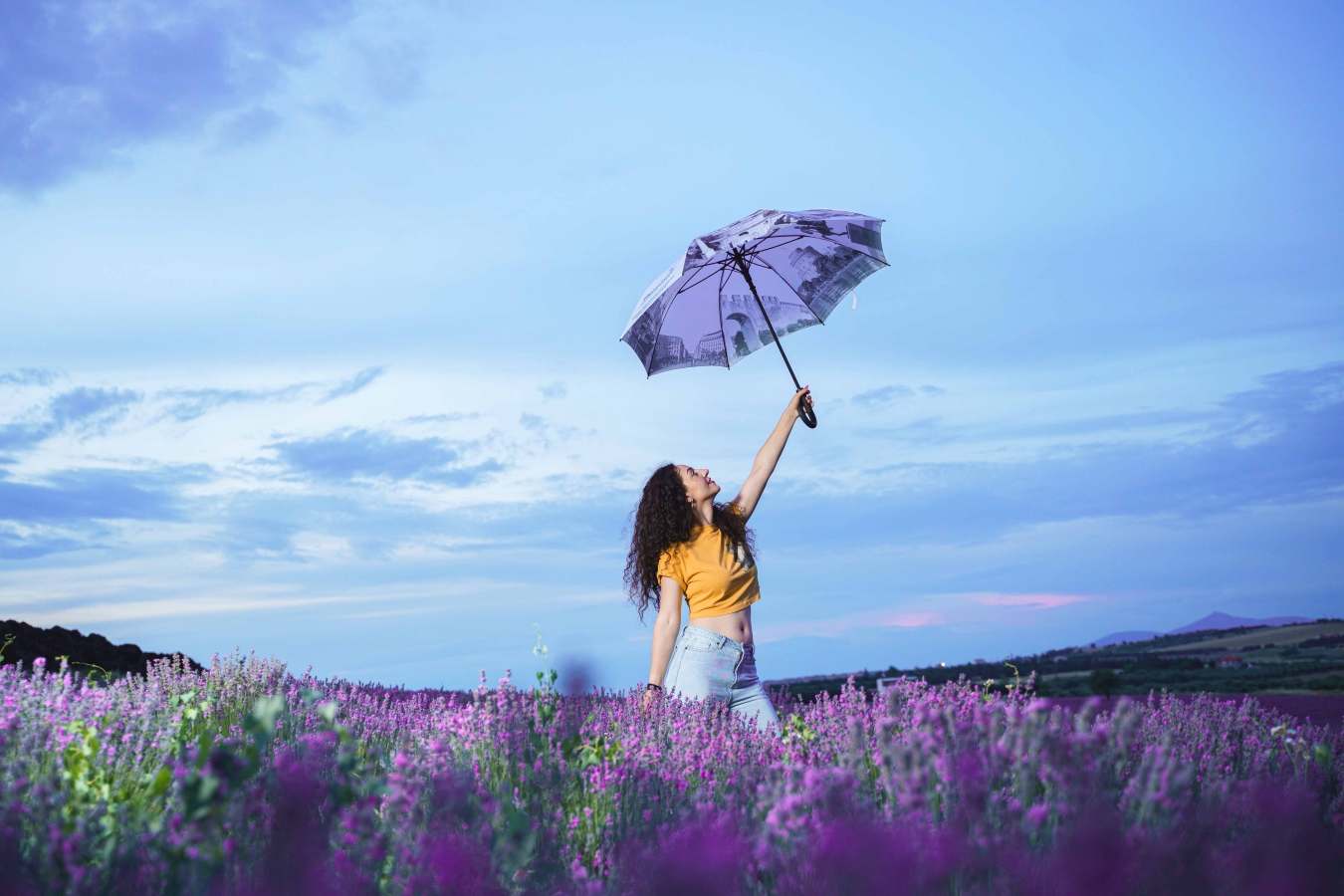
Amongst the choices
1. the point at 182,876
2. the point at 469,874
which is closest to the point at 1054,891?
the point at 469,874

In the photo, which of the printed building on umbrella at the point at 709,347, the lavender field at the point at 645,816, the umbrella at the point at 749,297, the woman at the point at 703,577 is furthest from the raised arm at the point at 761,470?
the lavender field at the point at 645,816

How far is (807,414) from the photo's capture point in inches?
222

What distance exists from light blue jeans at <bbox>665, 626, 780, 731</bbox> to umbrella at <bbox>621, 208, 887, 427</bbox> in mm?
2121

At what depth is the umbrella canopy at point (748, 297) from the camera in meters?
6.46

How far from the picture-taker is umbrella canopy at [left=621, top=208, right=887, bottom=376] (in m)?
6.46

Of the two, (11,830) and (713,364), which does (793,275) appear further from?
(11,830)

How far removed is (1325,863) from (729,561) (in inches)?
137

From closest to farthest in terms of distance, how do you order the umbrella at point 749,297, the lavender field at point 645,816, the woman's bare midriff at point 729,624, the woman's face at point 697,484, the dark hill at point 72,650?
the lavender field at point 645,816 < the woman's bare midriff at point 729,624 < the woman's face at point 697,484 < the umbrella at point 749,297 < the dark hill at point 72,650

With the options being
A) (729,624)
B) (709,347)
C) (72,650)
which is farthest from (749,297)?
(72,650)

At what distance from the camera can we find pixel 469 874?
1777 mm

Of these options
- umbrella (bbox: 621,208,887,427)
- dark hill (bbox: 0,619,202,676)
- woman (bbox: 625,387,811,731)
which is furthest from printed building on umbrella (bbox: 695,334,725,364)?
dark hill (bbox: 0,619,202,676)

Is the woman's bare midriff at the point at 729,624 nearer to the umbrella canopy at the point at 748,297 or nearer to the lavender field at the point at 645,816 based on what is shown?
the lavender field at the point at 645,816

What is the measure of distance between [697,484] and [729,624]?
2.65 ft

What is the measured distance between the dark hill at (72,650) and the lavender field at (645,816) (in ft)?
22.0
